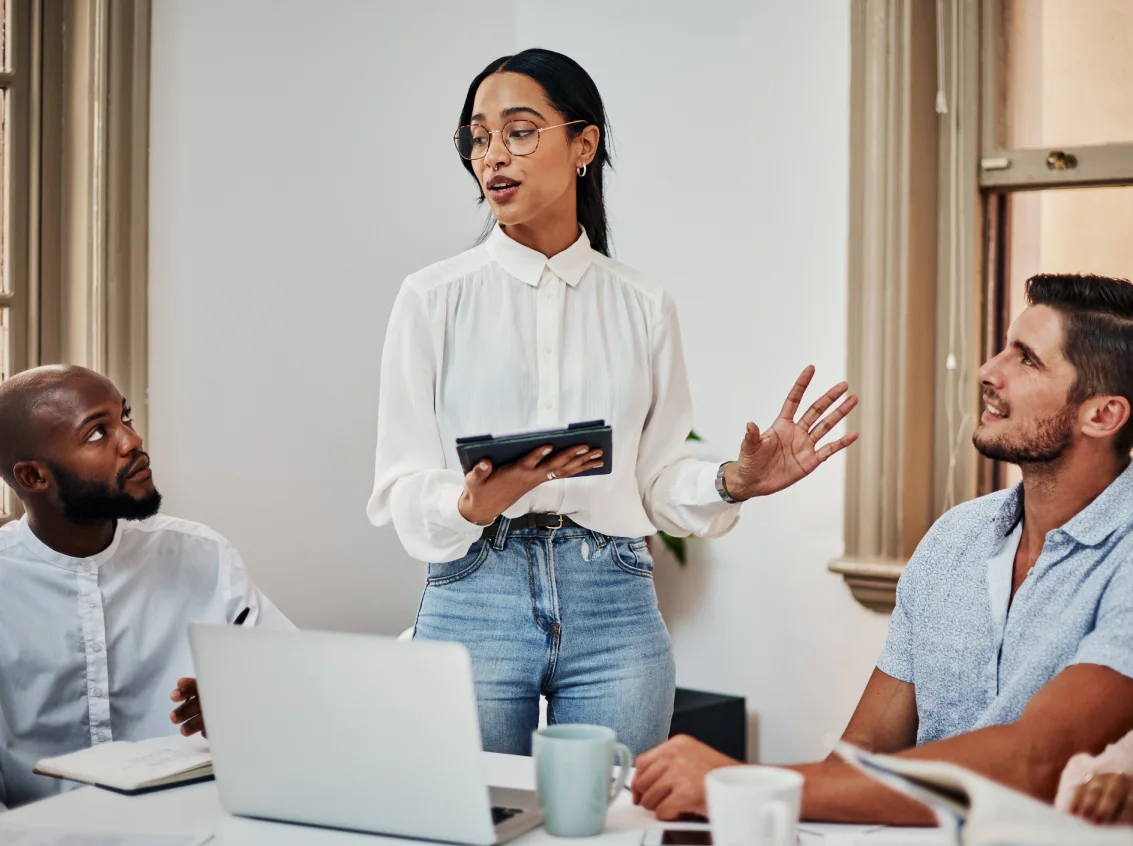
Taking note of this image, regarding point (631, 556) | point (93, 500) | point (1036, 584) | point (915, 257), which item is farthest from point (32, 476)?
point (915, 257)

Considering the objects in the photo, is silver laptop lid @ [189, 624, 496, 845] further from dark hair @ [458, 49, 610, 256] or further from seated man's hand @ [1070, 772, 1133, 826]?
dark hair @ [458, 49, 610, 256]

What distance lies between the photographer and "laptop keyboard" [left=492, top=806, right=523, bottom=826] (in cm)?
108

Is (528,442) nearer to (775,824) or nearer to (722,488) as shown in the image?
(722,488)

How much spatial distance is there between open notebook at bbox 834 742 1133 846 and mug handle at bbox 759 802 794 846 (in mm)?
131

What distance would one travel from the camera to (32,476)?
1776 mm

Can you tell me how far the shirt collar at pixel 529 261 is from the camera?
5.55 ft

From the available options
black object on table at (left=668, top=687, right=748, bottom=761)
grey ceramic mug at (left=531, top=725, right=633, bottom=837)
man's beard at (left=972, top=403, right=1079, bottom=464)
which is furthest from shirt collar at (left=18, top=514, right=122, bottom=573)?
black object on table at (left=668, top=687, right=748, bottom=761)

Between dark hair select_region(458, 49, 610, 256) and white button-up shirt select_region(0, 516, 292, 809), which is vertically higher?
dark hair select_region(458, 49, 610, 256)

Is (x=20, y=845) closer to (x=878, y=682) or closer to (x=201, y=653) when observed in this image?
(x=201, y=653)

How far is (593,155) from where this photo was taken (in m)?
1.76

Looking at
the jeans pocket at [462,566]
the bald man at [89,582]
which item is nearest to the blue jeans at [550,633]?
the jeans pocket at [462,566]

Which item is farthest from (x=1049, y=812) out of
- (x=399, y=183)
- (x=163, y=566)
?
(x=399, y=183)

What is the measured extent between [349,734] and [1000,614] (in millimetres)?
816

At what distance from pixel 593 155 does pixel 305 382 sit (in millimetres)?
1445
